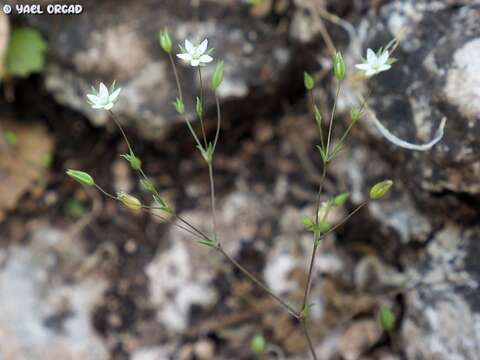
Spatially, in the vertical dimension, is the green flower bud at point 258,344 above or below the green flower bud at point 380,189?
below

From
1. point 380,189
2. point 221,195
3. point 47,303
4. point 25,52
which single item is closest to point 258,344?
point 221,195

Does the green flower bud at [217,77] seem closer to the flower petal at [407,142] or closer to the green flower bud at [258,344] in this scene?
the flower petal at [407,142]

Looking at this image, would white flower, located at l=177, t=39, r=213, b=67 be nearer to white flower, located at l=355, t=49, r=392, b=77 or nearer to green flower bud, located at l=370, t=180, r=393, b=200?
white flower, located at l=355, t=49, r=392, b=77

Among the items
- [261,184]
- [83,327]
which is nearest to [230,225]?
[261,184]

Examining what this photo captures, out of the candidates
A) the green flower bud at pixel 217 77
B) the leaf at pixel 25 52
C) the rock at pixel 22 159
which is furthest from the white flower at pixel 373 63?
the rock at pixel 22 159

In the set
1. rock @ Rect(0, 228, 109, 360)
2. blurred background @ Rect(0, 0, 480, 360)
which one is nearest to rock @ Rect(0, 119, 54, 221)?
blurred background @ Rect(0, 0, 480, 360)

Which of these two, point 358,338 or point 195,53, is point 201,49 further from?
point 358,338

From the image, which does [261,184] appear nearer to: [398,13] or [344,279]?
[344,279]
